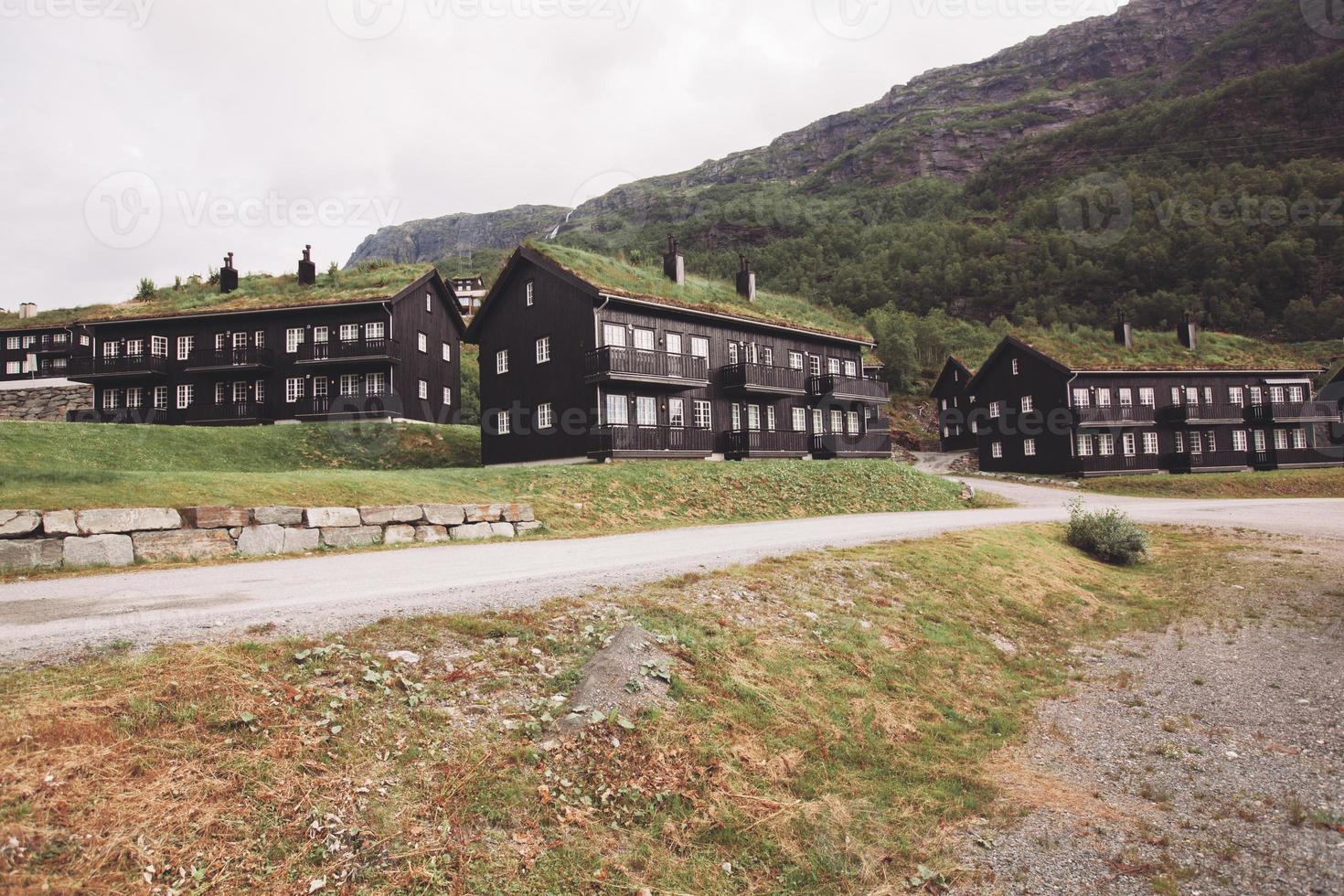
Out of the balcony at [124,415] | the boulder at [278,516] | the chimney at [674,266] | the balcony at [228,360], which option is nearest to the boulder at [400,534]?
the boulder at [278,516]

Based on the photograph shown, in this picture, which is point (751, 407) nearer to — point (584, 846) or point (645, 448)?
point (645, 448)

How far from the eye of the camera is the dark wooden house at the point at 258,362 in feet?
133

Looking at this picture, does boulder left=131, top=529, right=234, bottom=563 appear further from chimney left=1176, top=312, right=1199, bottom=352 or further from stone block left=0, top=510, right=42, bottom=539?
chimney left=1176, top=312, right=1199, bottom=352

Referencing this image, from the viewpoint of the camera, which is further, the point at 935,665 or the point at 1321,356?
the point at 1321,356

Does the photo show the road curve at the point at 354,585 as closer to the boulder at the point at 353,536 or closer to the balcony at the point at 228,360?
the boulder at the point at 353,536

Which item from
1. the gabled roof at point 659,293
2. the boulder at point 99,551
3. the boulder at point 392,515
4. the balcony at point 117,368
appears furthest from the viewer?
the balcony at point 117,368

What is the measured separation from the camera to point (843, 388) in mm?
39219

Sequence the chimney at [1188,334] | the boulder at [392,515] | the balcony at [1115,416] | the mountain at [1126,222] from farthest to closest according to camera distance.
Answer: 1. the mountain at [1126,222]
2. the chimney at [1188,334]
3. the balcony at [1115,416]
4. the boulder at [392,515]

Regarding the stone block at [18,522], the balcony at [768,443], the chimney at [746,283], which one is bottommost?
the stone block at [18,522]

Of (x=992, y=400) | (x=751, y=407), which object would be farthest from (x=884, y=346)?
(x=751, y=407)

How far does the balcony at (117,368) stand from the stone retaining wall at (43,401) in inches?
241

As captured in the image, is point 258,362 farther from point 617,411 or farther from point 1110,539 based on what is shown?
point 1110,539

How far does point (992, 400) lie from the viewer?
55781 millimetres

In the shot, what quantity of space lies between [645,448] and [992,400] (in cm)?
3785
